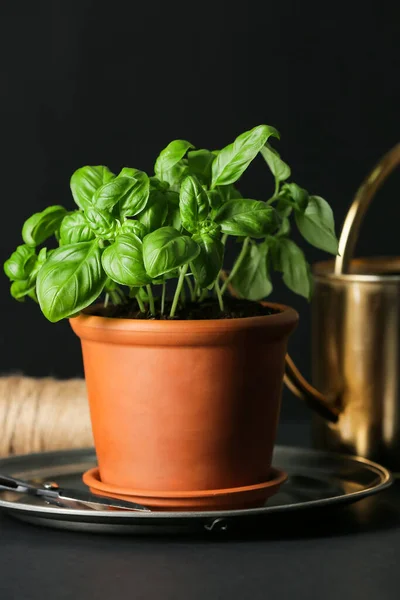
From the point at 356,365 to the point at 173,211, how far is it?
33cm

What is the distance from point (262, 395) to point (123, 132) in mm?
1026

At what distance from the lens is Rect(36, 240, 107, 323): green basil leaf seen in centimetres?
78

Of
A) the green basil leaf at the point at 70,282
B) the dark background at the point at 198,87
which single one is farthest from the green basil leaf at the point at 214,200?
the dark background at the point at 198,87

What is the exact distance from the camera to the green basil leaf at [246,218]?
801 millimetres

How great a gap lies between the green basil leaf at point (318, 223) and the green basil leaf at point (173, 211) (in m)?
0.13

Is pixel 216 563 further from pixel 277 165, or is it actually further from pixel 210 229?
pixel 277 165

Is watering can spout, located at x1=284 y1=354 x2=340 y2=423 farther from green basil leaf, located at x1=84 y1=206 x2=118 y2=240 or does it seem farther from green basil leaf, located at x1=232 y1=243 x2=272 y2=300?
green basil leaf, located at x1=84 y1=206 x2=118 y2=240

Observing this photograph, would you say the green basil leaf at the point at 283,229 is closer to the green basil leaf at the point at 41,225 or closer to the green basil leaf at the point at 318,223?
the green basil leaf at the point at 318,223

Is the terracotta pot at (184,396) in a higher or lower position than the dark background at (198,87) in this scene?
lower

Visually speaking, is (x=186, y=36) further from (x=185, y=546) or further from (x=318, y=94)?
(x=185, y=546)

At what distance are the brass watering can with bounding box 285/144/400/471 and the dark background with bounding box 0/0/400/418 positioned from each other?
2.31ft

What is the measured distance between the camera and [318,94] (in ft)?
5.79

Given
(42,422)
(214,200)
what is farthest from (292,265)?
(42,422)

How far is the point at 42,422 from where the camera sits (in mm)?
1234
